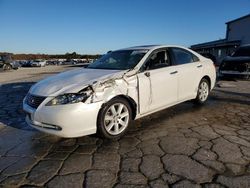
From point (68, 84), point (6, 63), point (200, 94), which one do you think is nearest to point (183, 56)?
point (200, 94)

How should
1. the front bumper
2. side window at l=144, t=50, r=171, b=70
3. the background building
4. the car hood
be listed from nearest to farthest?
the front bumper, the car hood, side window at l=144, t=50, r=171, b=70, the background building

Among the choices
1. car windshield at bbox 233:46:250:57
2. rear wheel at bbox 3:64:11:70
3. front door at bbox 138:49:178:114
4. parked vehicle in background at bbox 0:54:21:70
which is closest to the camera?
front door at bbox 138:49:178:114

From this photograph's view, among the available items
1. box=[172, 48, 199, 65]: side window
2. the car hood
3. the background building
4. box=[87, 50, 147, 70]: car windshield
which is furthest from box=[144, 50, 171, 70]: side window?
the background building

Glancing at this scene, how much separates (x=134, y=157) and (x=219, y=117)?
2593 mm

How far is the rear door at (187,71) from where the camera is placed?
17.6 ft

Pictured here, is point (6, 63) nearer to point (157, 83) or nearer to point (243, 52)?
point (243, 52)

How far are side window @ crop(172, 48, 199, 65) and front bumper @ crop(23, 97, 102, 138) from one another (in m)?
2.37

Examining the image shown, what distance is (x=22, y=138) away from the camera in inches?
175

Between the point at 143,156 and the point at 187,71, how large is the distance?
2650mm

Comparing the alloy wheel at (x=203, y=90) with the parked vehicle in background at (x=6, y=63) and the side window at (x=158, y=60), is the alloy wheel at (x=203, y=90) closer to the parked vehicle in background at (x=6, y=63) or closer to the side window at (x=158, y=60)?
the side window at (x=158, y=60)

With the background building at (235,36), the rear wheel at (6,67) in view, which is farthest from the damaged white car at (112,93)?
the rear wheel at (6,67)

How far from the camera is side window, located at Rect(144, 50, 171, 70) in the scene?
4773mm

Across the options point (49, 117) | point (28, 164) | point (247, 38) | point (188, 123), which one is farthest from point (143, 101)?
point (247, 38)

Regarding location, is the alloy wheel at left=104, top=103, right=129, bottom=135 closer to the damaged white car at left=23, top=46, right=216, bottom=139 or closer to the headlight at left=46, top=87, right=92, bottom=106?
the damaged white car at left=23, top=46, right=216, bottom=139
